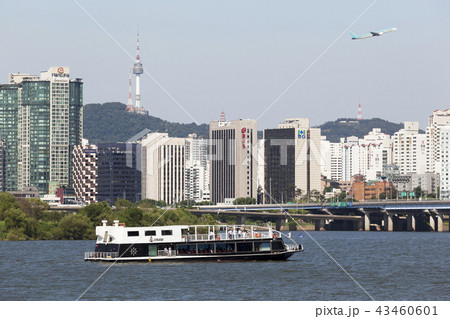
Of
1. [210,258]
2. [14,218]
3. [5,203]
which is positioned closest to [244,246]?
[210,258]

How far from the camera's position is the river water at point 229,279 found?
52.3 m

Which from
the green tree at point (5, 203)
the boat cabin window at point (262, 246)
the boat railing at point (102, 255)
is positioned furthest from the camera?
the green tree at point (5, 203)

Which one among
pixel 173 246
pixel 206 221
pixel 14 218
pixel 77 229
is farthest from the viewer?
pixel 206 221

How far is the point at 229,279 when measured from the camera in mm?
61312

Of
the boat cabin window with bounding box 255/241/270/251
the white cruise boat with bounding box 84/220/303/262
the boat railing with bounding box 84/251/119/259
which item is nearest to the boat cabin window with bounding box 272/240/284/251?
the white cruise boat with bounding box 84/220/303/262

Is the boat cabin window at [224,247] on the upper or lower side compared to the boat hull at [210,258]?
upper

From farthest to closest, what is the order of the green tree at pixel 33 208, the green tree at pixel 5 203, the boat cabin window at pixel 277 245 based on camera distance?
1. the green tree at pixel 33 208
2. the green tree at pixel 5 203
3. the boat cabin window at pixel 277 245

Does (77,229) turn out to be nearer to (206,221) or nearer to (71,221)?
(71,221)

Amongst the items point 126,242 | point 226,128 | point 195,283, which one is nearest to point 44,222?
point 226,128

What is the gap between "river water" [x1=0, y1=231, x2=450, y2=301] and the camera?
5228 cm

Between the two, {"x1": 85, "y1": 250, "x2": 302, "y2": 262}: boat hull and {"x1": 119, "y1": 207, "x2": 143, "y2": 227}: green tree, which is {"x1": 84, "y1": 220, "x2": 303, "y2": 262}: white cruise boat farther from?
{"x1": 119, "y1": 207, "x2": 143, "y2": 227}: green tree

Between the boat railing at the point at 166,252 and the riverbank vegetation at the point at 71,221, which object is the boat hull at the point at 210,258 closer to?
the boat railing at the point at 166,252

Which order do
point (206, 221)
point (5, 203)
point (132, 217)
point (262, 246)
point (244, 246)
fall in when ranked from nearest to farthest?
1. point (244, 246)
2. point (262, 246)
3. point (132, 217)
4. point (5, 203)
5. point (206, 221)

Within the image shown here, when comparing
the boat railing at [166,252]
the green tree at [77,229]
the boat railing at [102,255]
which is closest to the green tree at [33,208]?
the green tree at [77,229]
